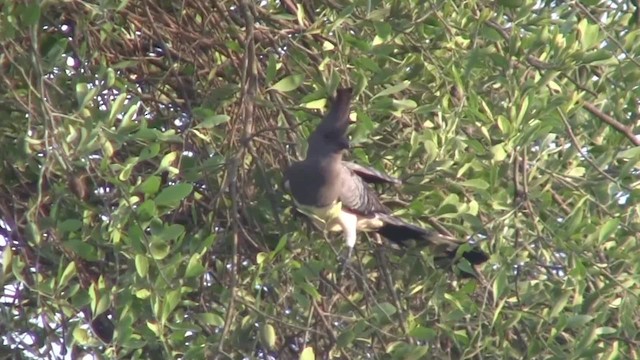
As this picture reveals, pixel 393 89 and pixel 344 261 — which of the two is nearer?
pixel 393 89

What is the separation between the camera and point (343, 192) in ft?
14.1

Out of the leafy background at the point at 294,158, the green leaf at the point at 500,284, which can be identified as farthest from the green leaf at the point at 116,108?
the green leaf at the point at 500,284

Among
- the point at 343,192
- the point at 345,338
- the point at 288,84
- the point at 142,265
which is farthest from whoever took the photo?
the point at 343,192

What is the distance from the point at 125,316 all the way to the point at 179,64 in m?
0.92

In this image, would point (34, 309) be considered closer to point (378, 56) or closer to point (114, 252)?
point (114, 252)

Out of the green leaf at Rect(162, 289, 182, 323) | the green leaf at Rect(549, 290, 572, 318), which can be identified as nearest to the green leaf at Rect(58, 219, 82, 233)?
the green leaf at Rect(162, 289, 182, 323)

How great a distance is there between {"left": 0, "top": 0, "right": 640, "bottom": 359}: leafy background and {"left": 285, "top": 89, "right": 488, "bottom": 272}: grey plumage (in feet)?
0.15

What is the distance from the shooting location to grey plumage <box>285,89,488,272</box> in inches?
147

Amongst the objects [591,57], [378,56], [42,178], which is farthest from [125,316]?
[591,57]

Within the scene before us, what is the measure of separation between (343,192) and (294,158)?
1.28 feet

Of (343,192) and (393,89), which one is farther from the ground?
(393,89)

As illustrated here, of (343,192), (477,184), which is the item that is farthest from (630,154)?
(343,192)

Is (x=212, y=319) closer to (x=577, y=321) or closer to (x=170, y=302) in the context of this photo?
(x=170, y=302)

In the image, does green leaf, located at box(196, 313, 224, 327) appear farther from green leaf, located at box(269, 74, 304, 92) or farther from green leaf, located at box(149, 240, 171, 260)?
green leaf, located at box(269, 74, 304, 92)
